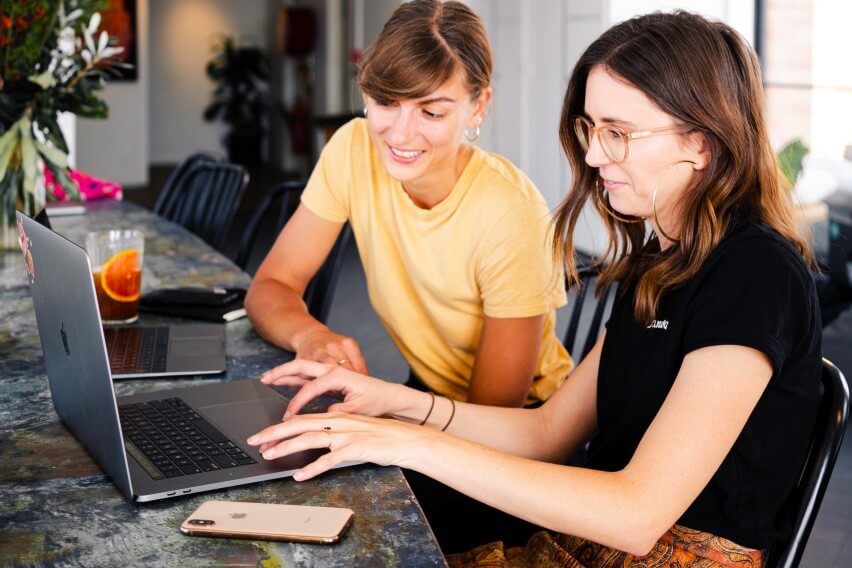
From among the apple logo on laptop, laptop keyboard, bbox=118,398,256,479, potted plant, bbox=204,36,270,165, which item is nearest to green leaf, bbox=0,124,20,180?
laptop keyboard, bbox=118,398,256,479

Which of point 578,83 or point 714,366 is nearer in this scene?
point 714,366

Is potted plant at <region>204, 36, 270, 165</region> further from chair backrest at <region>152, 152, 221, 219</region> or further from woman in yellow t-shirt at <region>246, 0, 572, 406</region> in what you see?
woman in yellow t-shirt at <region>246, 0, 572, 406</region>

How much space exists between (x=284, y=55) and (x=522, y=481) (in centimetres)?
1204

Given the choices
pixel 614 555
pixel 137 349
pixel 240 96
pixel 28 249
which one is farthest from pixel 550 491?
pixel 240 96

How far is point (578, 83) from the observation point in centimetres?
150

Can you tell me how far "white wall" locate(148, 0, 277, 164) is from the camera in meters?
13.0

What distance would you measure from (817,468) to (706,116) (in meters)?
0.48

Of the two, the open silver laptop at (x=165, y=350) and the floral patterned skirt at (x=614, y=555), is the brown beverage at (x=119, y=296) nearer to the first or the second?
the open silver laptop at (x=165, y=350)

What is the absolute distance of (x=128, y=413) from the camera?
1453 mm

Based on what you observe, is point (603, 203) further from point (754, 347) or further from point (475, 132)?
point (475, 132)

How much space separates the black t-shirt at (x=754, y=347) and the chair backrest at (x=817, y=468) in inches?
0.6

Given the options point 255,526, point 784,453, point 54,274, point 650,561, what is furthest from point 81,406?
point 784,453

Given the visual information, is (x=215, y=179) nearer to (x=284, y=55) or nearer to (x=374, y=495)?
(x=374, y=495)

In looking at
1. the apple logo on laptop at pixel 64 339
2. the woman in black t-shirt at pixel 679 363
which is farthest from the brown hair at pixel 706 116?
the apple logo on laptop at pixel 64 339
